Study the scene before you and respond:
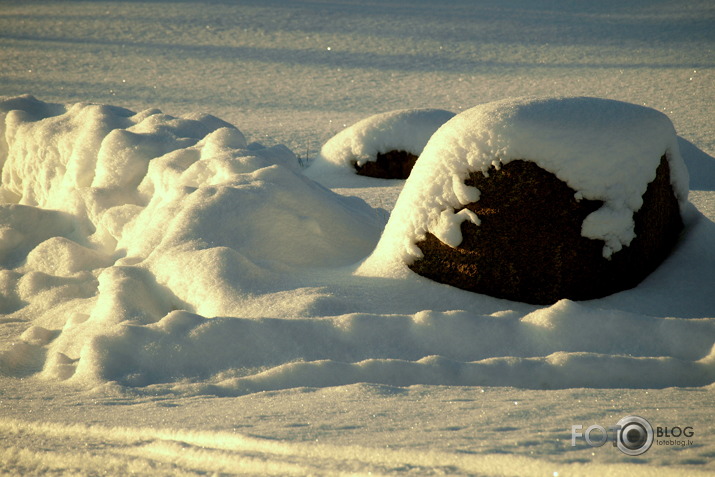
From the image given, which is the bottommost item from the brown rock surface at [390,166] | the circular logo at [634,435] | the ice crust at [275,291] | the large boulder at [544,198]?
the brown rock surface at [390,166]

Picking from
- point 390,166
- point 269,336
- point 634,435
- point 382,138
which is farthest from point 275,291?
point 382,138

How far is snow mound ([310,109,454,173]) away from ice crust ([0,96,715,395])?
1621 mm

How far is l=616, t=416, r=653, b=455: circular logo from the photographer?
1.67 metres

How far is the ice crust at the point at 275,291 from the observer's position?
2271mm

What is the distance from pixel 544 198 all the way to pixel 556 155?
0.18 metres

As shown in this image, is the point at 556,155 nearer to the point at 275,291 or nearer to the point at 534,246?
the point at 534,246

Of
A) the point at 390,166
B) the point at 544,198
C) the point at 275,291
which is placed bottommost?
the point at 390,166

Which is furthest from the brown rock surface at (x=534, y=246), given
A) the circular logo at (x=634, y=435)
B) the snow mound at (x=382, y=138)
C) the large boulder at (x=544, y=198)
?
the snow mound at (x=382, y=138)

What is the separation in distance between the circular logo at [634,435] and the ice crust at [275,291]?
1.30 ft

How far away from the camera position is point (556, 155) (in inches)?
106

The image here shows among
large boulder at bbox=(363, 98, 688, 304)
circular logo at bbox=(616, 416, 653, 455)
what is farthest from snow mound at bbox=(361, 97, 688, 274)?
circular logo at bbox=(616, 416, 653, 455)

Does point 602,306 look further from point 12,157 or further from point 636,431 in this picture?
point 12,157

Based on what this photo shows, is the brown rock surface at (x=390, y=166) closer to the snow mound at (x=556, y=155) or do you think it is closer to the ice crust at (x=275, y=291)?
the ice crust at (x=275, y=291)

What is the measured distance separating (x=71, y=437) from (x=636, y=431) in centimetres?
152
